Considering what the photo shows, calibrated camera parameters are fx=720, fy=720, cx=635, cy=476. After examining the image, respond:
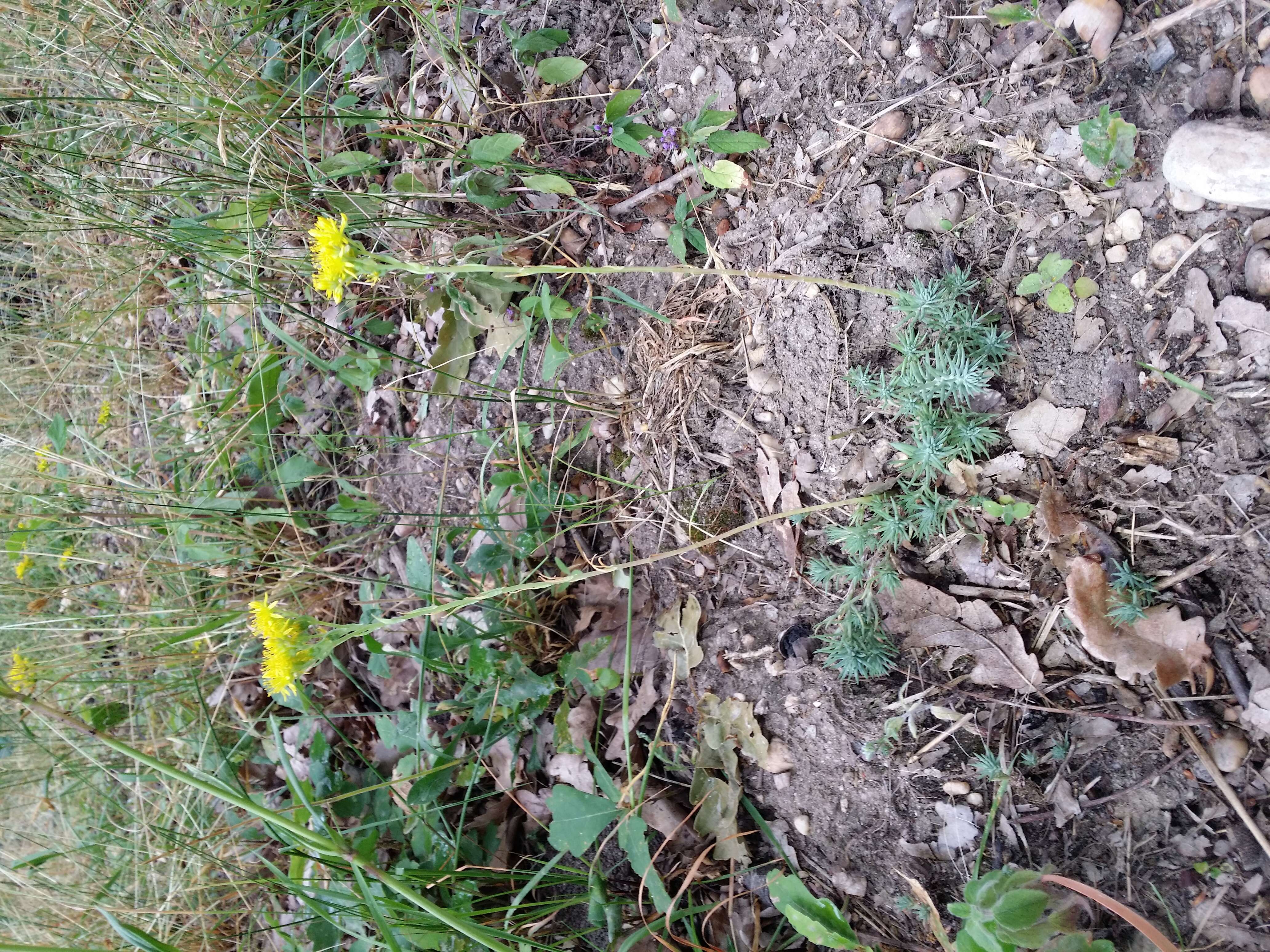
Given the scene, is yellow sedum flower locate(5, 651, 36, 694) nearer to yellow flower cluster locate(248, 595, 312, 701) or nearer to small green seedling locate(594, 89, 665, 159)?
yellow flower cluster locate(248, 595, 312, 701)

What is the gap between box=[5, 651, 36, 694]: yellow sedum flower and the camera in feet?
8.16

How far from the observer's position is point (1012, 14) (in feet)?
5.15

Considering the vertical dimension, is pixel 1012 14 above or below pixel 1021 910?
above

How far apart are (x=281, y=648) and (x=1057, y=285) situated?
1.86 m

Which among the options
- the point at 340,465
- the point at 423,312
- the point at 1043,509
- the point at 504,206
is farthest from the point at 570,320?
the point at 1043,509

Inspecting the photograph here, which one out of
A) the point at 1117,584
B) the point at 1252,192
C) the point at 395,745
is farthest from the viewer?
the point at 395,745

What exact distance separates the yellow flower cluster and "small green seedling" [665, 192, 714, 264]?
52.6 inches

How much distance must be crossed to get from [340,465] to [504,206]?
1.15 m

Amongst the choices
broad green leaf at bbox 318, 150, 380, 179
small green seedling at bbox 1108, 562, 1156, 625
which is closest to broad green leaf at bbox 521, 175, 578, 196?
broad green leaf at bbox 318, 150, 380, 179

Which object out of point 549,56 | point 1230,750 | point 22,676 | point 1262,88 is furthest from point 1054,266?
point 22,676

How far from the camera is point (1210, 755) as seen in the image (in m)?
1.42

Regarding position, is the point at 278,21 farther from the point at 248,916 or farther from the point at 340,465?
the point at 248,916

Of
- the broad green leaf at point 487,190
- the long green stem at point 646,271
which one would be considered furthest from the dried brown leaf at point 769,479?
the broad green leaf at point 487,190

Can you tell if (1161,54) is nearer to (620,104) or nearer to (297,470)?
(620,104)
